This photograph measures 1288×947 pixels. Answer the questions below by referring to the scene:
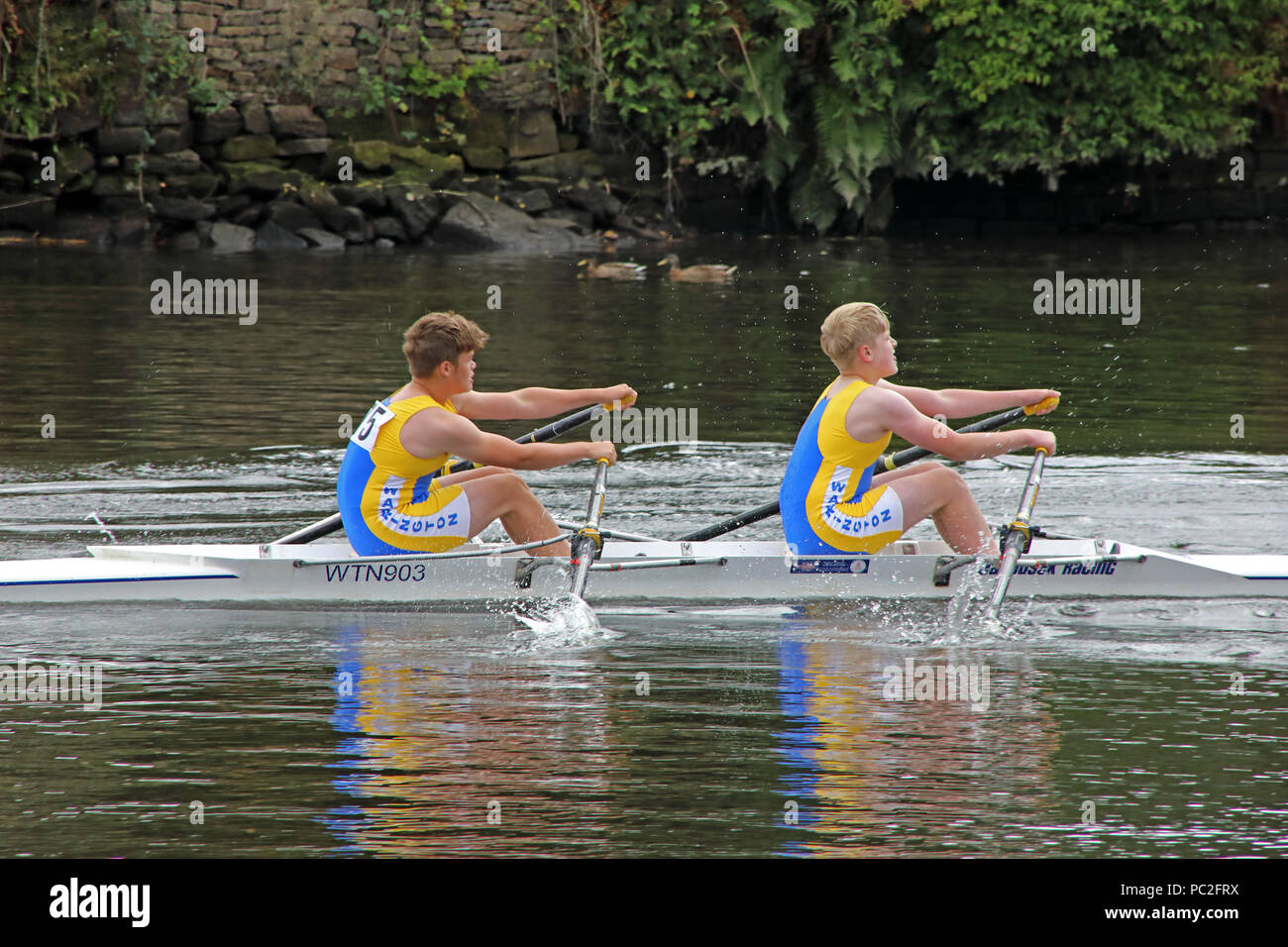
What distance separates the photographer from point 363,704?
571 cm

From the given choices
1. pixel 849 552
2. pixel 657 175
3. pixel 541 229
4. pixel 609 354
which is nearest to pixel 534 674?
pixel 849 552

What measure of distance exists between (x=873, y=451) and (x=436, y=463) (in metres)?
1.76

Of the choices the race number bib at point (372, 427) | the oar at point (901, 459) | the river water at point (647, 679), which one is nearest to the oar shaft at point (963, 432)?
the oar at point (901, 459)

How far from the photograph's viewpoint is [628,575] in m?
7.17

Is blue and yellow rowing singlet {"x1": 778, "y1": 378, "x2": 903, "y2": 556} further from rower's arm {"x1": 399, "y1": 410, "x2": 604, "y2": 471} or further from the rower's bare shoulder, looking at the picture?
rower's arm {"x1": 399, "y1": 410, "x2": 604, "y2": 471}

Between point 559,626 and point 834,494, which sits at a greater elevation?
point 834,494

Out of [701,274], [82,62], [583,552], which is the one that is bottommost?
[583,552]

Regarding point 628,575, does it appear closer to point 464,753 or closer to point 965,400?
point 965,400

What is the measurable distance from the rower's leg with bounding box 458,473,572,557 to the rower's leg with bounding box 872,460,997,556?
1.39 m

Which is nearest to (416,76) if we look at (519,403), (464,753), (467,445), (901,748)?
(519,403)

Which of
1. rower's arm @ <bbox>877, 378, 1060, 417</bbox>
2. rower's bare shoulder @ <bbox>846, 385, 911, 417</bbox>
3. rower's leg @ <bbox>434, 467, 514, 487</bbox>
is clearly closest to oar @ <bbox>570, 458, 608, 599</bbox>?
rower's leg @ <bbox>434, 467, 514, 487</bbox>
